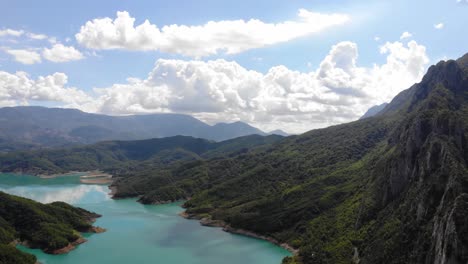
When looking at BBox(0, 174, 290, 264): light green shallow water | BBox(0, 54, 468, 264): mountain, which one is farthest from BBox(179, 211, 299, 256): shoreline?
BBox(0, 174, 290, 264): light green shallow water

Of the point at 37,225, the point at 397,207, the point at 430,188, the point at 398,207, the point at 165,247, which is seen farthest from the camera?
the point at 37,225

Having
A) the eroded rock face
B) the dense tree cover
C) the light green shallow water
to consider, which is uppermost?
the eroded rock face

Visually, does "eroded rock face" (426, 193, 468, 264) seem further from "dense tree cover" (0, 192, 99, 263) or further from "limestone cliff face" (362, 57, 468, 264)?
"dense tree cover" (0, 192, 99, 263)

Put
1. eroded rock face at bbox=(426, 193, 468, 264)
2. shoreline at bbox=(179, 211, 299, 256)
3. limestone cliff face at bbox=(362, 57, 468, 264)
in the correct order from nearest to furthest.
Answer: eroded rock face at bbox=(426, 193, 468, 264) < limestone cliff face at bbox=(362, 57, 468, 264) < shoreline at bbox=(179, 211, 299, 256)

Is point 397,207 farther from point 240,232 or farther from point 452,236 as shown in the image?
point 240,232

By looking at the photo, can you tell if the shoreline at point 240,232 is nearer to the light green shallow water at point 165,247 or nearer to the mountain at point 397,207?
the mountain at point 397,207

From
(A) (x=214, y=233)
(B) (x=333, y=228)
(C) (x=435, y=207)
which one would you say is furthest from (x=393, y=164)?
(A) (x=214, y=233)

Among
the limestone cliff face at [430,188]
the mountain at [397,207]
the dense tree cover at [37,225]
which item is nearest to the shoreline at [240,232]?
the mountain at [397,207]

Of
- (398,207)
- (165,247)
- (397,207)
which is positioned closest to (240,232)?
(165,247)

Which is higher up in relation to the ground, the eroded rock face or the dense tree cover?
the eroded rock face
